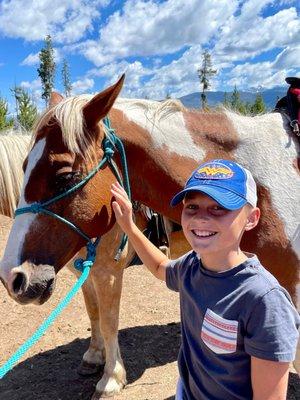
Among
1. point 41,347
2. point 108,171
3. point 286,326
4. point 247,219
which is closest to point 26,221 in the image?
point 108,171

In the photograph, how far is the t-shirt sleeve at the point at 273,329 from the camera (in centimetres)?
122

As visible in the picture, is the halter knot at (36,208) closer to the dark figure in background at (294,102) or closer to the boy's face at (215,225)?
the boy's face at (215,225)

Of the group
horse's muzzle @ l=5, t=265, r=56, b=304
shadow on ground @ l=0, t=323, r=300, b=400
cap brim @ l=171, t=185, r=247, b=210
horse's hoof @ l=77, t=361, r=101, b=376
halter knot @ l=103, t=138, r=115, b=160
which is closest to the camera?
cap brim @ l=171, t=185, r=247, b=210

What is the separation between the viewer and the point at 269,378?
1254mm

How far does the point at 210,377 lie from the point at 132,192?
1.15 m

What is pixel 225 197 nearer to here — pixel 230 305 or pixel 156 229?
pixel 230 305

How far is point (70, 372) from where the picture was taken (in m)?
3.75

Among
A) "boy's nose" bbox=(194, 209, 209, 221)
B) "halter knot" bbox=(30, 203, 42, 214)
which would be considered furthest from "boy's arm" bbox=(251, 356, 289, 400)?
"halter knot" bbox=(30, 203, 42, 214)

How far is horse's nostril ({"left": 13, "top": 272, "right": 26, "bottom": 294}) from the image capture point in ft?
6.34

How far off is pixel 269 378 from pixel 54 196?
1.26 meters

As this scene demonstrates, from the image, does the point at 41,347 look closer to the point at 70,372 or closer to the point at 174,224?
the point at 70,372

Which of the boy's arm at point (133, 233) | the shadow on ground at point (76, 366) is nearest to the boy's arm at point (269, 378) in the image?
the boy's arm at point (133, 233)

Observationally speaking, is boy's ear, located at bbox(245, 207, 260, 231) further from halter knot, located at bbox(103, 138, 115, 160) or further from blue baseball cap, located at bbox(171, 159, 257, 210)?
halter knot, located at bbox(103, 138, 115, 160)

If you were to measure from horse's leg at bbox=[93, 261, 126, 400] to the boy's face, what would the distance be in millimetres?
1870
